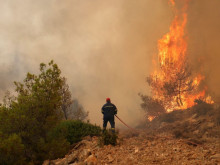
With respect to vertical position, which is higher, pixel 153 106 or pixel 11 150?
pixel 153 106

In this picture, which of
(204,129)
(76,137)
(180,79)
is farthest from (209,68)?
(76,137)

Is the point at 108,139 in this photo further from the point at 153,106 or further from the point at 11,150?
the point at 153,106

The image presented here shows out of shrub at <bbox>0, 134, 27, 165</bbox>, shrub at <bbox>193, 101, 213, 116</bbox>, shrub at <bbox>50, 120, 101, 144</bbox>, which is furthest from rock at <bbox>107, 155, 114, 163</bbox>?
shrub at <bbox>193, 101, 213, 116</bbox>

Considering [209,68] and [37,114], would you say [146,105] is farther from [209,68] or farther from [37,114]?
[37,114]

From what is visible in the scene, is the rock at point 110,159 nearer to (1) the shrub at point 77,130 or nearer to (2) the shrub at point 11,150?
(2) the shrub at point 11,150

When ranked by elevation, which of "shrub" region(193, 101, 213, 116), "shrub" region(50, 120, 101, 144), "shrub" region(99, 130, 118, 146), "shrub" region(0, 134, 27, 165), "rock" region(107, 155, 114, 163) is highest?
"shrub" region(193, 101, 213, 116)

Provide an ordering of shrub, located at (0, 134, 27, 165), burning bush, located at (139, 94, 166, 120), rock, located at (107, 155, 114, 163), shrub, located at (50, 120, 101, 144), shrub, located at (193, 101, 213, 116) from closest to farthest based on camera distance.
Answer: rock, located at (107, 155, 114, 163) < shrub, located at (0, 134, 27, 165) < shrub, located at (50, 120, 101, 144) < shrub, located at (193, 101, 213, 116) < burning bush, located at (139, 94, 166, 120)

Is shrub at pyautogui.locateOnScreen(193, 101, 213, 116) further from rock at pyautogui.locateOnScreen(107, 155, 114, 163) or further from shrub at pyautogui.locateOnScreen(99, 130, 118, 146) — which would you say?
rock at pyautogui.locateOnScreen(107, 155, 114, 163)

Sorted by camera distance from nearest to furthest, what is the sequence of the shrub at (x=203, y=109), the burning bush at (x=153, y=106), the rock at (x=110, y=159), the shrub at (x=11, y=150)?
the rock at (x=110, y=159) < the shrub at (x=11, y=150) < the shrub at (x=203, y=109) < the burning bush at (x=153, y=106)

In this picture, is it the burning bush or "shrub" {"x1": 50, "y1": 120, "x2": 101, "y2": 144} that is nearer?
"shrub" {"x1": 50, "y1": 120, "x2": 101, "y2": 144}

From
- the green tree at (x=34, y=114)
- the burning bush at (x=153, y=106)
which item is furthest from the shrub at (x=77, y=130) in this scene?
the burning bush at (x=153, y=106)

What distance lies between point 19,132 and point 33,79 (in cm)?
269

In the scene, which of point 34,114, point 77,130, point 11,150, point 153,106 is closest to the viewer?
point 11,150

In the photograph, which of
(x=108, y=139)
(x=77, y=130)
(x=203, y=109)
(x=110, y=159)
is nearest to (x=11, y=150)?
(x=110, y=159)
